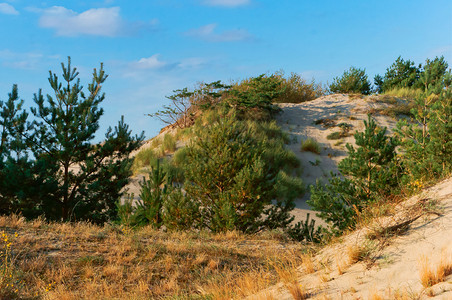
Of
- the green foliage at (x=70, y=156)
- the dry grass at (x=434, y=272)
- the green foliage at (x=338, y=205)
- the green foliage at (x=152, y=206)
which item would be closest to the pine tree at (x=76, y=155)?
the green foliage at (x=70, y=156)

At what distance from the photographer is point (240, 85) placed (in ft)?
94.7

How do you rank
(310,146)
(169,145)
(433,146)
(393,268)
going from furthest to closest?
(310,146) < (169,145) < (433,146) < (393,268)

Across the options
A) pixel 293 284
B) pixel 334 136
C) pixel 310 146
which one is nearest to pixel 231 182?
pixel 293 284

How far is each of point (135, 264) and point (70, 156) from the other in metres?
8.70

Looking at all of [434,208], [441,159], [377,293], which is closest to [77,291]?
[377,293]

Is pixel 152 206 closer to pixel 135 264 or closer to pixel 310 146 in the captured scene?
pixel 135 264

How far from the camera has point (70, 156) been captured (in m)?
14.2

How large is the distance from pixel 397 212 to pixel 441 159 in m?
3.59

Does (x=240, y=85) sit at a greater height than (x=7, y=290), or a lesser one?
greater

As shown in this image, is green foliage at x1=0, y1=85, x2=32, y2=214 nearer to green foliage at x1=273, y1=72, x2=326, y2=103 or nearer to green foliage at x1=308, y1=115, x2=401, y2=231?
green foliage at x1=308, y1=115, x2=401, y2=231

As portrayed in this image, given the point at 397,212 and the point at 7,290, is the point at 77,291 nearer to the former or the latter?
the point at 7,290

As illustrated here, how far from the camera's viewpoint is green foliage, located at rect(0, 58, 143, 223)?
13.6 meters

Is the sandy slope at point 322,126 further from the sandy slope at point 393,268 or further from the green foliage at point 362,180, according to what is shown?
the sandy slope at point 393,268

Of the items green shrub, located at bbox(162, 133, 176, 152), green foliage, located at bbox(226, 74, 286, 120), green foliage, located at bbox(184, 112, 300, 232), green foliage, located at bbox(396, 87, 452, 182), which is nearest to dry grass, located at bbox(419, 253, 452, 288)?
green foliage, located at bbox(396, 87, 452, 182)
